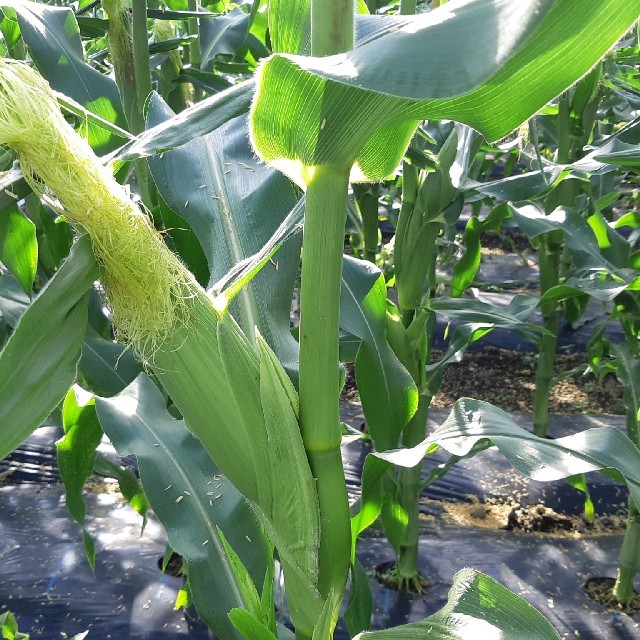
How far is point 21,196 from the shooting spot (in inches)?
23.1

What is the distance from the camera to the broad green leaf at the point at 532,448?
2.31 feet

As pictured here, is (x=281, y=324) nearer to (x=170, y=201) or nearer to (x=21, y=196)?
(x=170, y=201)

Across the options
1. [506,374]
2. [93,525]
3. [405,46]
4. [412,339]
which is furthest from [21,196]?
[506,374]

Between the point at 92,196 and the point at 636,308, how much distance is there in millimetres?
1677

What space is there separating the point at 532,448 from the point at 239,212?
1.48 feet

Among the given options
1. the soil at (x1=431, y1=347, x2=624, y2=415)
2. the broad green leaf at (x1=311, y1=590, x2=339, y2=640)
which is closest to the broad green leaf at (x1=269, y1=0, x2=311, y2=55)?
the broad green leaf at (x1=311, y1=590, x2=339, y2=640)

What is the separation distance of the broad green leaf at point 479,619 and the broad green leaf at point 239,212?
29 centimetres

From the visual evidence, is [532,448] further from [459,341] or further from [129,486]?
[129,486]

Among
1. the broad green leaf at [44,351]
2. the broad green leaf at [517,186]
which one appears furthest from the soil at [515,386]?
the broad green leaf at [44,351]

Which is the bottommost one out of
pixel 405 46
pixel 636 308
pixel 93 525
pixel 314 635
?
pixel 93 525

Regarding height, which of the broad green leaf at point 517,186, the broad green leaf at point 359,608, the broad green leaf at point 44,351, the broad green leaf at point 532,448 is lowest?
the broad green leaf at point 359,608

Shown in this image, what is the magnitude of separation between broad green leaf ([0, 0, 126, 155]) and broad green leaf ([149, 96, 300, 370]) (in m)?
0.19

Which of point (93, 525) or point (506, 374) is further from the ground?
point (93, 525)

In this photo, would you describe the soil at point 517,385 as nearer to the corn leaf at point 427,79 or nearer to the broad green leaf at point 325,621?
the broad green leaf at point 325,621
